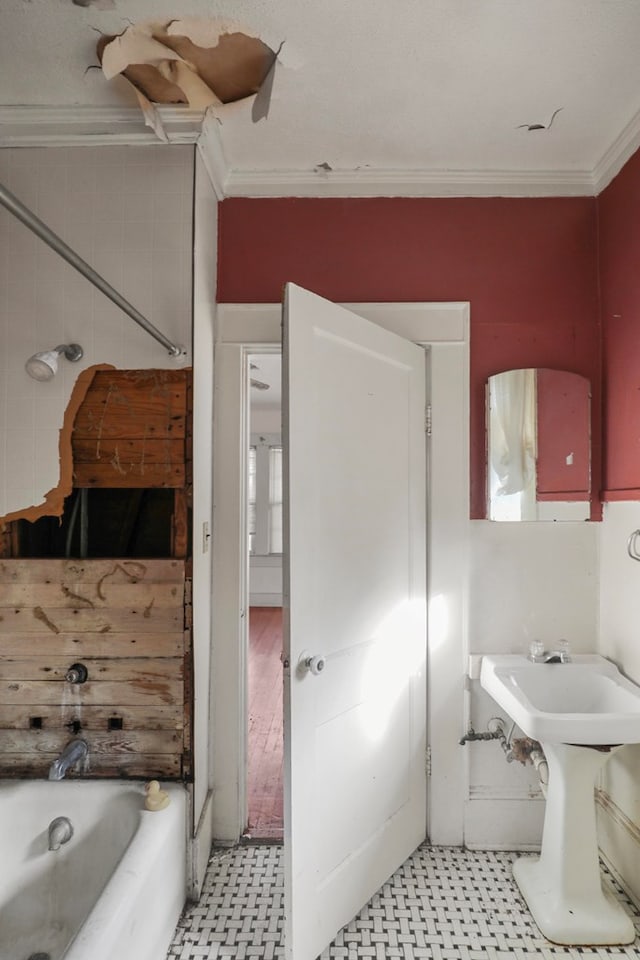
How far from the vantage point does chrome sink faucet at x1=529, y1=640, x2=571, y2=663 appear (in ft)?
6.45

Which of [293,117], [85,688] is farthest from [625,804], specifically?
[293,117]

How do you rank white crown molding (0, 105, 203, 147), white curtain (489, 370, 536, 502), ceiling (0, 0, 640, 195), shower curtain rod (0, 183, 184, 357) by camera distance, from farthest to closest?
white curtain (489, 370, 536, 502)
white crown molding (0, 105, 203, 147)
ceiling (0, 0, 640, 195)
shower curtain rod (0, 183, 184, 357)

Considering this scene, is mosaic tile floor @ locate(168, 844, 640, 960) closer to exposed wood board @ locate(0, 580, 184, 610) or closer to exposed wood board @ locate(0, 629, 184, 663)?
exposed wood board @ locate(0, 629, 184, 663)

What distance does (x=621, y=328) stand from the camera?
1.96m

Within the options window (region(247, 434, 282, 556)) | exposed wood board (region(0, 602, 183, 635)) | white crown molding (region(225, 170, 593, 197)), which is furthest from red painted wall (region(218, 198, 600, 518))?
window (region(247, 434, 282, 556))

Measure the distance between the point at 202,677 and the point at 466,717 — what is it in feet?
3.24

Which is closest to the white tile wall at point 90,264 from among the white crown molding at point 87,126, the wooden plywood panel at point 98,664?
the white crown molding at point 87,126

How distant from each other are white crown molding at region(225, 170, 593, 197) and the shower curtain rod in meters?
0.79

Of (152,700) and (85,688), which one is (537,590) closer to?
(152,700)

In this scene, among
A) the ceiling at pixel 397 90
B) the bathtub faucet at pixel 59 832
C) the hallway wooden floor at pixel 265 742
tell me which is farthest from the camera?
the hallway wooden floor at pixel 265 742

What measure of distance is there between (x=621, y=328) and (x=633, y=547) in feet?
2.49

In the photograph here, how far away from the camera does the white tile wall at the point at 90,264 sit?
179 centimetres

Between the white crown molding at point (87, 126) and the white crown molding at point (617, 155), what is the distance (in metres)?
1.37

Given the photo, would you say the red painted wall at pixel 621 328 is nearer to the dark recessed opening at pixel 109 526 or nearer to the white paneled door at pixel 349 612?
the white paneled door at pixel 349 612
